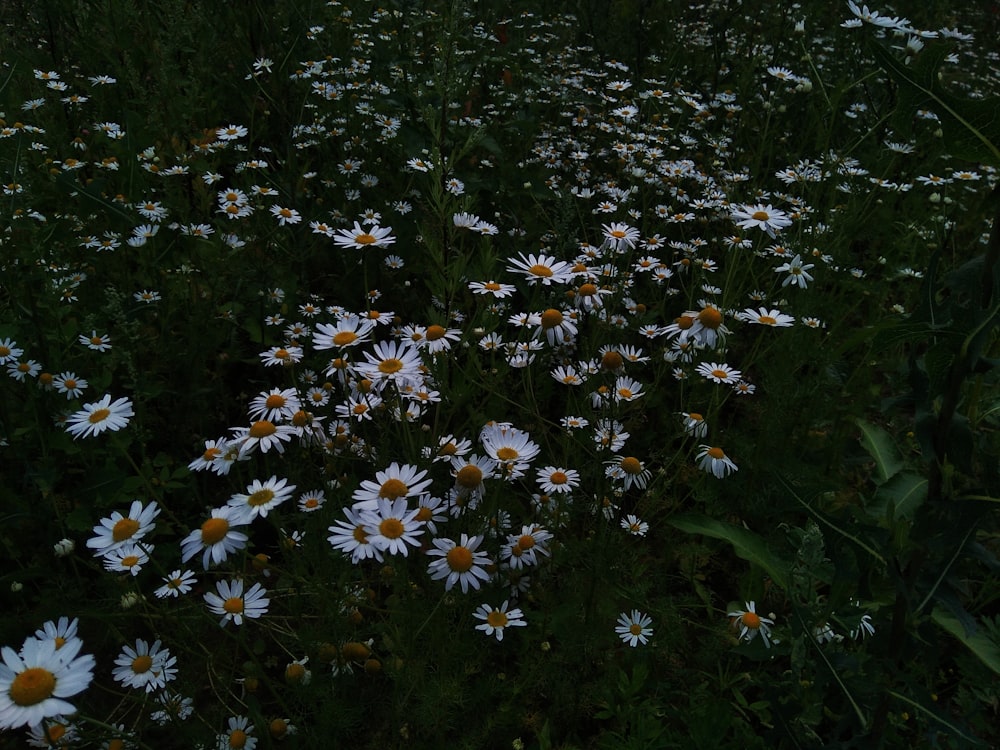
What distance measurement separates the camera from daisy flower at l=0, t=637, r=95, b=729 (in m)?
1.06

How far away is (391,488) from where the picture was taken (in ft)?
4.89

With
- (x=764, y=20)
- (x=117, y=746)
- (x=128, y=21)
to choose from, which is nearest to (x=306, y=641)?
(x=117, y=746)

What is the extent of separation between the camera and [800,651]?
146 cm

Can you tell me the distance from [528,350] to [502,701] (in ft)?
3.07

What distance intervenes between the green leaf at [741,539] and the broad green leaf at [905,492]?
0.68 meters

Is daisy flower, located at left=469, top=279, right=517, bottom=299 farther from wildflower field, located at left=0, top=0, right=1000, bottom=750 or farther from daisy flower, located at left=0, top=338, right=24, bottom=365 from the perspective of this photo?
daisy flower, located at left=0, top=338, right=24, bottom=365

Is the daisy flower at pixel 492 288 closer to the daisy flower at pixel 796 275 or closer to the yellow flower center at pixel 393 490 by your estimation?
the yellow flower center at pixel 393 490

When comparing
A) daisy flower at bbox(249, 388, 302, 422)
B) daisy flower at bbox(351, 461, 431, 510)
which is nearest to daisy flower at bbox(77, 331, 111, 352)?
daisy flower at bbox(249, 388, 302, 422)

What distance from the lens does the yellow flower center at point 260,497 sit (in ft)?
5.06

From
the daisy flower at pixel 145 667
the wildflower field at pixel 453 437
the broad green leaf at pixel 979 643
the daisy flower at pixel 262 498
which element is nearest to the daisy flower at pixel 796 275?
the wildflower field at pixel 453 437

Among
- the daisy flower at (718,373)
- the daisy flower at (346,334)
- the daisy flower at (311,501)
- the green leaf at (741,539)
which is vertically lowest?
the green leaf at (741,539)

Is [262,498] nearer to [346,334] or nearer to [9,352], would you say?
[346,334]

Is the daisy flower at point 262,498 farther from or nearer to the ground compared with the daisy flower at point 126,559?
farther from the ground

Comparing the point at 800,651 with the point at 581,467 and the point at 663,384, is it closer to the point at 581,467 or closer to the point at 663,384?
the point at 581,467
